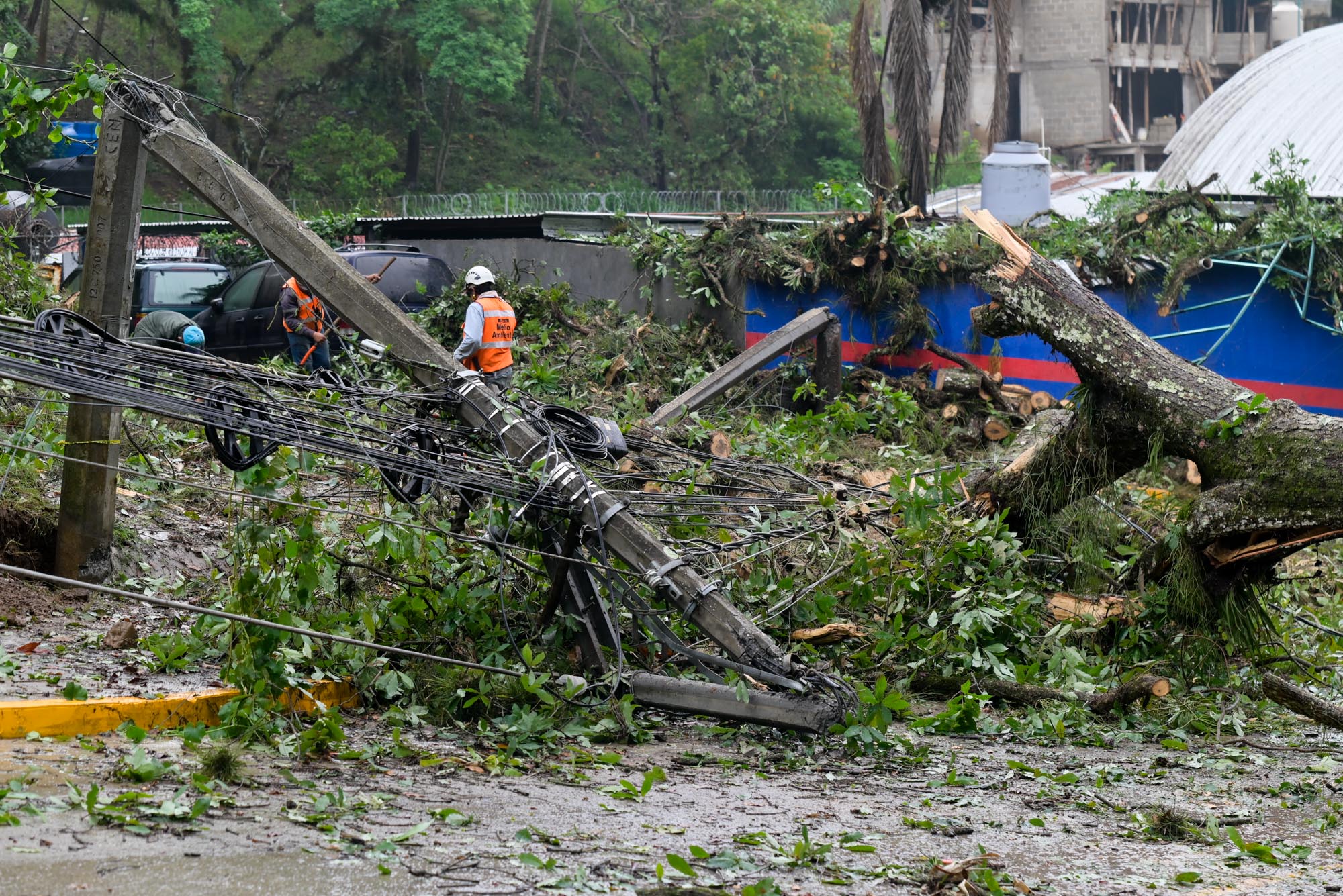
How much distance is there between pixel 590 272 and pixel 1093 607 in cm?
1016

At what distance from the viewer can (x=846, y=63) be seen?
4322 centimetres

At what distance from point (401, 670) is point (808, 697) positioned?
6.62 ft

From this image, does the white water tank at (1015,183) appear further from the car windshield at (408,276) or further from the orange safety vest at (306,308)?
the orange safety vest at (306,308)

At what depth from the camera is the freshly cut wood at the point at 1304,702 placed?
242 inches

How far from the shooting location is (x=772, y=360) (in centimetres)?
1311

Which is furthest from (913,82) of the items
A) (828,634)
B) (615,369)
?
(828,634)

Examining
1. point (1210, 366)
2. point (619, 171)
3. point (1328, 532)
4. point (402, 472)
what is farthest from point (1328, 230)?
point (619, 171)

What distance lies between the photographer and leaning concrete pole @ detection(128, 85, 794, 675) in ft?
Answer: 20.2

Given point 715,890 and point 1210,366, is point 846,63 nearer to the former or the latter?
point 1210,366

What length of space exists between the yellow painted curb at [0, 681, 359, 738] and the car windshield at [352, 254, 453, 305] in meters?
10.1

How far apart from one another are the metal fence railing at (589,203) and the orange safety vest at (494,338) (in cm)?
1765

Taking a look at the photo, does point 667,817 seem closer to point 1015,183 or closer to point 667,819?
point 667,819

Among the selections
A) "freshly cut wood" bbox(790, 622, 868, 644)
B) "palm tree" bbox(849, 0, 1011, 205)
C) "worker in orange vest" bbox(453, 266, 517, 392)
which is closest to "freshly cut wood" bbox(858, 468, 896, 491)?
"freshly cut wood" bbox(790, 622, 868, 644)

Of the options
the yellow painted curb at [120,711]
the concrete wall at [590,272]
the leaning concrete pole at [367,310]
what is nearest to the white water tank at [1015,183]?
the concrete wall at [590,272]
